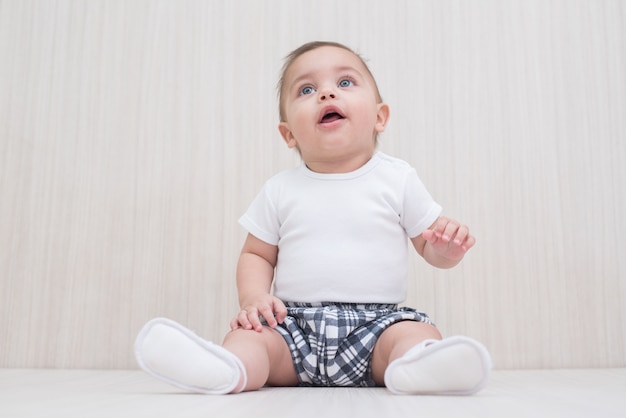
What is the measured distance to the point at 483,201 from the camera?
1.19 meters

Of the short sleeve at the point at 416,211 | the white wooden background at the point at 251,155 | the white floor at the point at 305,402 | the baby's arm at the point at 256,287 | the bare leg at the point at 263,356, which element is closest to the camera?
the white floor at the point at 305,402

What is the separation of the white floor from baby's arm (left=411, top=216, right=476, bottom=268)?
0.18 meters

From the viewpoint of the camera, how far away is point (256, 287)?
939 mm

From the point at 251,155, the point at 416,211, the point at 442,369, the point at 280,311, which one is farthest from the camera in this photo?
the point at 251,155

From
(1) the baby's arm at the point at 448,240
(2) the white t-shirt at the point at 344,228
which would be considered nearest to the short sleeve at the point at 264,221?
(2) the white t-shirt at the point at 344,228

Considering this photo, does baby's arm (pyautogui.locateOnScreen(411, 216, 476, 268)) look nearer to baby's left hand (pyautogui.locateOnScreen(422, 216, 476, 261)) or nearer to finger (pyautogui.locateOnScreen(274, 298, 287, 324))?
baby's left hand (pyautogui.locateOnScreen(422, 216, 476, 261))

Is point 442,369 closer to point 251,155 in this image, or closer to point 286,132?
point 286,132

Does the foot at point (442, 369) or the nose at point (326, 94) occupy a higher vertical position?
the nose at point (326, 94)

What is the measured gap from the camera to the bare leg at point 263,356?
28.4 inches

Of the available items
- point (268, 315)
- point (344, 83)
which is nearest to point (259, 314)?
point (268, 315)

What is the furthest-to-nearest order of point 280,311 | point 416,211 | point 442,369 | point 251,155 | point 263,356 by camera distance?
point 251,155, point 416,211, point 280,311, point 263,356, point 442,369

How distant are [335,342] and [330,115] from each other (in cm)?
35

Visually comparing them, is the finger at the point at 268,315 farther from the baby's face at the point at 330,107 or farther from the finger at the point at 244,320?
the baby's face at the point at 330,107

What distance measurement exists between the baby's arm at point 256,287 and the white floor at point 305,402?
10 centimetres
